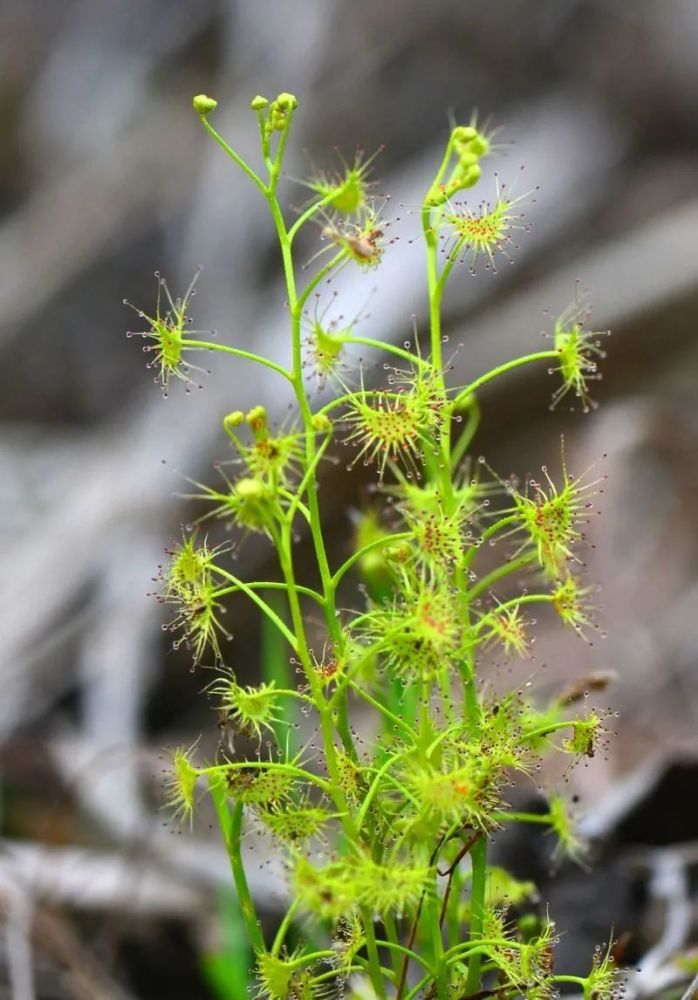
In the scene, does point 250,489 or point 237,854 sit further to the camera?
point 237,854

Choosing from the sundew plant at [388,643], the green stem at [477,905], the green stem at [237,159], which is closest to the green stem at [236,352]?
the sundew plant at [388,643]

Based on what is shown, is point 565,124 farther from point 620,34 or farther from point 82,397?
point 82,397

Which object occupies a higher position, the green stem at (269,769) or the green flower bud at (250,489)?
the green flower bud at (250,489)

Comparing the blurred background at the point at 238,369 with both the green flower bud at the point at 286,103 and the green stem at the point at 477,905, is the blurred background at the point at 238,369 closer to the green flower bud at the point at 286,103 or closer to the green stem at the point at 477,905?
the green stem at the point at 477,905

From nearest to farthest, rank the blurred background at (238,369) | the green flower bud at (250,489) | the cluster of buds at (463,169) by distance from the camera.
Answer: the green flower bud at (250,489), the cluster of buds at (463,169), the blurred background at (238,369)

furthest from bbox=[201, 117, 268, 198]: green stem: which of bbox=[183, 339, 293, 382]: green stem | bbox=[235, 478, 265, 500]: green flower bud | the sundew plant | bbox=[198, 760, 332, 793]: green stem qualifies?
bbox=[198, 760, 332, 793]: green stem

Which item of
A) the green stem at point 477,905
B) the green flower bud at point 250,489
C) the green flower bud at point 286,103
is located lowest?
the green stem at point 477,905

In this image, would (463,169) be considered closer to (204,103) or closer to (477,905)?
(204,103)

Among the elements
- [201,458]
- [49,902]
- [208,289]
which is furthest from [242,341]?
[49,902]

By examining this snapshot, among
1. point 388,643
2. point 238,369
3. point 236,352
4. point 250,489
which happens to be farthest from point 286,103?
point 238,369
